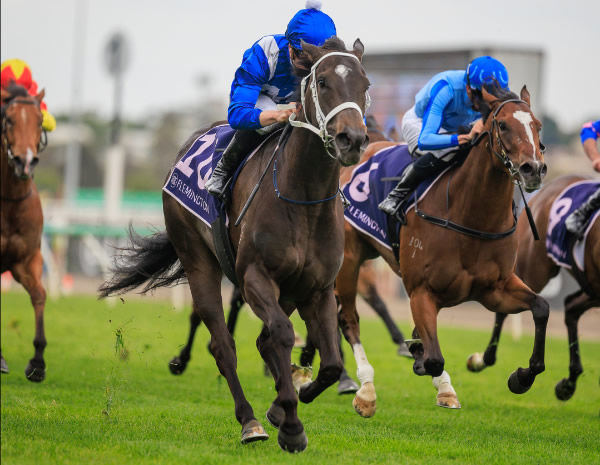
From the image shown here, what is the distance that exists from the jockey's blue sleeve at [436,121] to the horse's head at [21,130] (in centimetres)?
318

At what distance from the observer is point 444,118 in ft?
23.5

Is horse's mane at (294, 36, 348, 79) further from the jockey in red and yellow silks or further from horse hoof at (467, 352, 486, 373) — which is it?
the jockey in red and yellow silks

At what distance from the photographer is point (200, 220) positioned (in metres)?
6.10

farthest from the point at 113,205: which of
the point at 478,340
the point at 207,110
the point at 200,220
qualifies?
the point at 207,110

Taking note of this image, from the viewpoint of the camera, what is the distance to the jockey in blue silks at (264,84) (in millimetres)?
5352

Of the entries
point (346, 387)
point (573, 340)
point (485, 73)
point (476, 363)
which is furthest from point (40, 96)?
point (573, 340)

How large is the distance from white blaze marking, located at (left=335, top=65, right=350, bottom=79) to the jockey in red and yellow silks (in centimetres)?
413

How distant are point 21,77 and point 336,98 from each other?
4484 millimetres

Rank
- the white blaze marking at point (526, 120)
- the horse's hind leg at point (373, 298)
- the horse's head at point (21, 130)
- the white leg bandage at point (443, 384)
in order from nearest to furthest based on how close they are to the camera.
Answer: the white blaze marking at point (526, 120)
the white leg bandage at point (443, 384)
the horse's head at point (21, 130)
the horse's hind leg at point (373, 298)

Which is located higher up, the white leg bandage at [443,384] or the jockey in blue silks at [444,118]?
the jockey in blue silks at [444,118]

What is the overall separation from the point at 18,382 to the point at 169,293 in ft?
40.0

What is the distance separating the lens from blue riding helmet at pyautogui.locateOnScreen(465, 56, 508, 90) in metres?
6.29

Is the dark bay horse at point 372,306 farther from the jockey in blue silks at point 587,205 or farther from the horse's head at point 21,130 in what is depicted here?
the horse's head at point 21,130

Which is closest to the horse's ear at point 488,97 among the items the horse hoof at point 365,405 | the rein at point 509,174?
the rein at point 509,174
